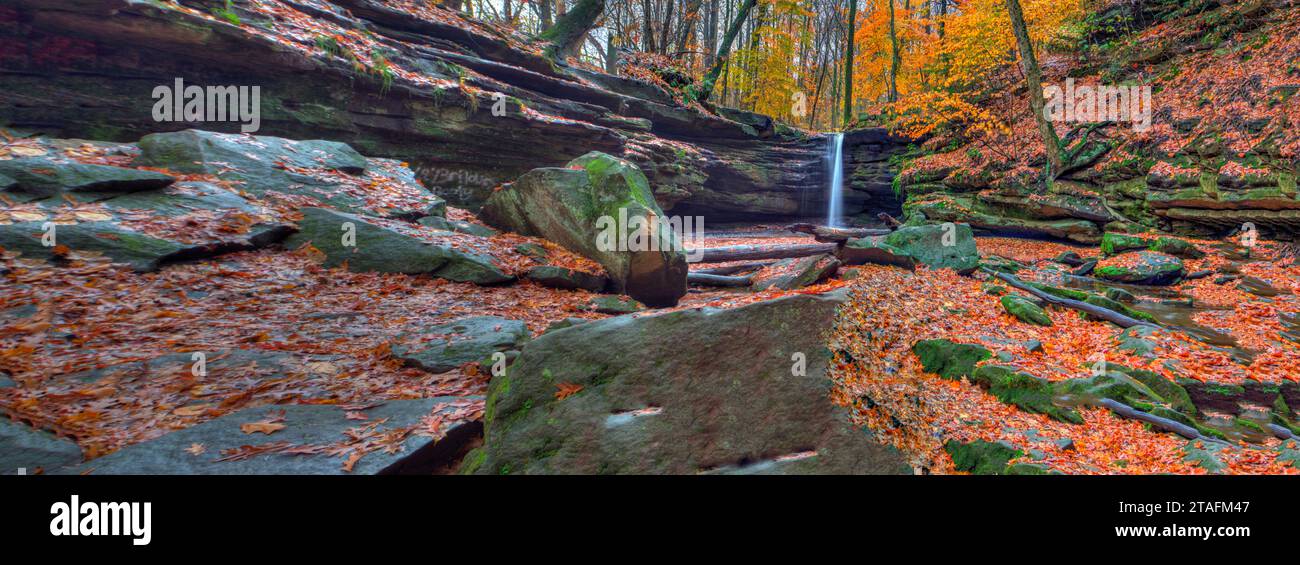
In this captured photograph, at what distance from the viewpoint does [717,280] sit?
9.50m

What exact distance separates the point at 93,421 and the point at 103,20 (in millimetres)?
8816

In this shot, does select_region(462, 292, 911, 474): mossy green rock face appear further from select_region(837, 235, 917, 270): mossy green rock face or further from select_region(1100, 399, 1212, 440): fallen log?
select_region(837, 235, 917, 270): mossy green rock face

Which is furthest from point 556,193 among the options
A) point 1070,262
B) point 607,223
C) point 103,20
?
point 1070,262

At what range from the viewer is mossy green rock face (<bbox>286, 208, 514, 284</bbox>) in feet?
22.0

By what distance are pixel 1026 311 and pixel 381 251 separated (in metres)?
9.53

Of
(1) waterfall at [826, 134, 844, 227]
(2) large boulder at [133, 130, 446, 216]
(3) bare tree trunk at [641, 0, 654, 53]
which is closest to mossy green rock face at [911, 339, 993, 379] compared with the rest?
(2) large boulder at [133, 130, 446, 216]

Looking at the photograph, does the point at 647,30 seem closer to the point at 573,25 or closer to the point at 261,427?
the point at 573,25

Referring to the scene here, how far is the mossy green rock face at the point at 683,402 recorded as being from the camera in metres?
2.71

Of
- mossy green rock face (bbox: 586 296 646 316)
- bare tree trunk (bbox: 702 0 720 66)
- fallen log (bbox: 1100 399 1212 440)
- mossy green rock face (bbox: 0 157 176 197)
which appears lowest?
fallen log (bbox: 1100 399 1212 440)

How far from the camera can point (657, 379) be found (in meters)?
3.14

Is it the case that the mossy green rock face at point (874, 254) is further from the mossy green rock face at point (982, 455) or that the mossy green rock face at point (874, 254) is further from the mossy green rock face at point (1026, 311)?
the mossy green rock face at point (982, 455)

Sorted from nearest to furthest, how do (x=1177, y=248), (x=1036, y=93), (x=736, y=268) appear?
(x=736, y=268) < (x=1177, y=248) < (x=1036, y=93)

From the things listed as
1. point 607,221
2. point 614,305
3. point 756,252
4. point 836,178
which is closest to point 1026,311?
point 756,252

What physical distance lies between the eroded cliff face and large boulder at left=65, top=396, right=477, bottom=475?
355 inches
